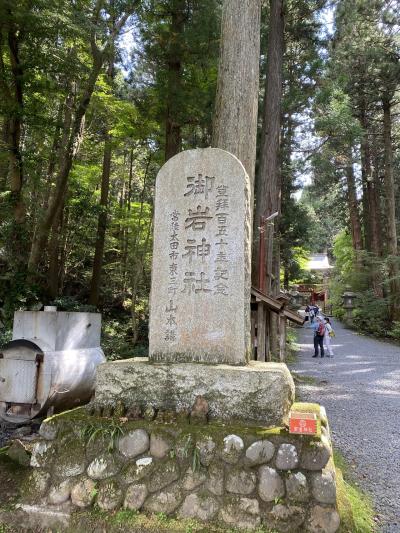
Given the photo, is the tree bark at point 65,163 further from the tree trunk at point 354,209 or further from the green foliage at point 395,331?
the tree trunk at point 354,209

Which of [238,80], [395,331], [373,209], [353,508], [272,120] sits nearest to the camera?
[353,508]

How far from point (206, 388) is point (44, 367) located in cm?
267

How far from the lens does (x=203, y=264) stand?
11.0ft

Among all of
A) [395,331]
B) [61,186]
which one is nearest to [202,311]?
[61,186]

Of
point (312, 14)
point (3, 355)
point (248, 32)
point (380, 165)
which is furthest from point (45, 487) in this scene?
point (380, 165)

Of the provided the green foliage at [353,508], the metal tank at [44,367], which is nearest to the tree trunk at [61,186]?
the metal tank at [44,367]

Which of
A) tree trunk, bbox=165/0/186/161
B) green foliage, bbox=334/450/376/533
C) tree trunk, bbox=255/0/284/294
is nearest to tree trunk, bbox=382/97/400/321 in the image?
tree trunk, bbox=255/0/284/294

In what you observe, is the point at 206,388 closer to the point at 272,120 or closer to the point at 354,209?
the point at 272,120

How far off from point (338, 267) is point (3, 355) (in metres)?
26.4

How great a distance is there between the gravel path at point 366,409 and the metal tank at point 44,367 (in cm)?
346

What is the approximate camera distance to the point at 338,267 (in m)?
28.4

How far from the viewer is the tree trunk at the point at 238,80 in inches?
196

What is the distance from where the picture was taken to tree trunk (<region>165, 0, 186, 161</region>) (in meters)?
9.16

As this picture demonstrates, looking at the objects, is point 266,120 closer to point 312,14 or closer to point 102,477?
point 312,14
